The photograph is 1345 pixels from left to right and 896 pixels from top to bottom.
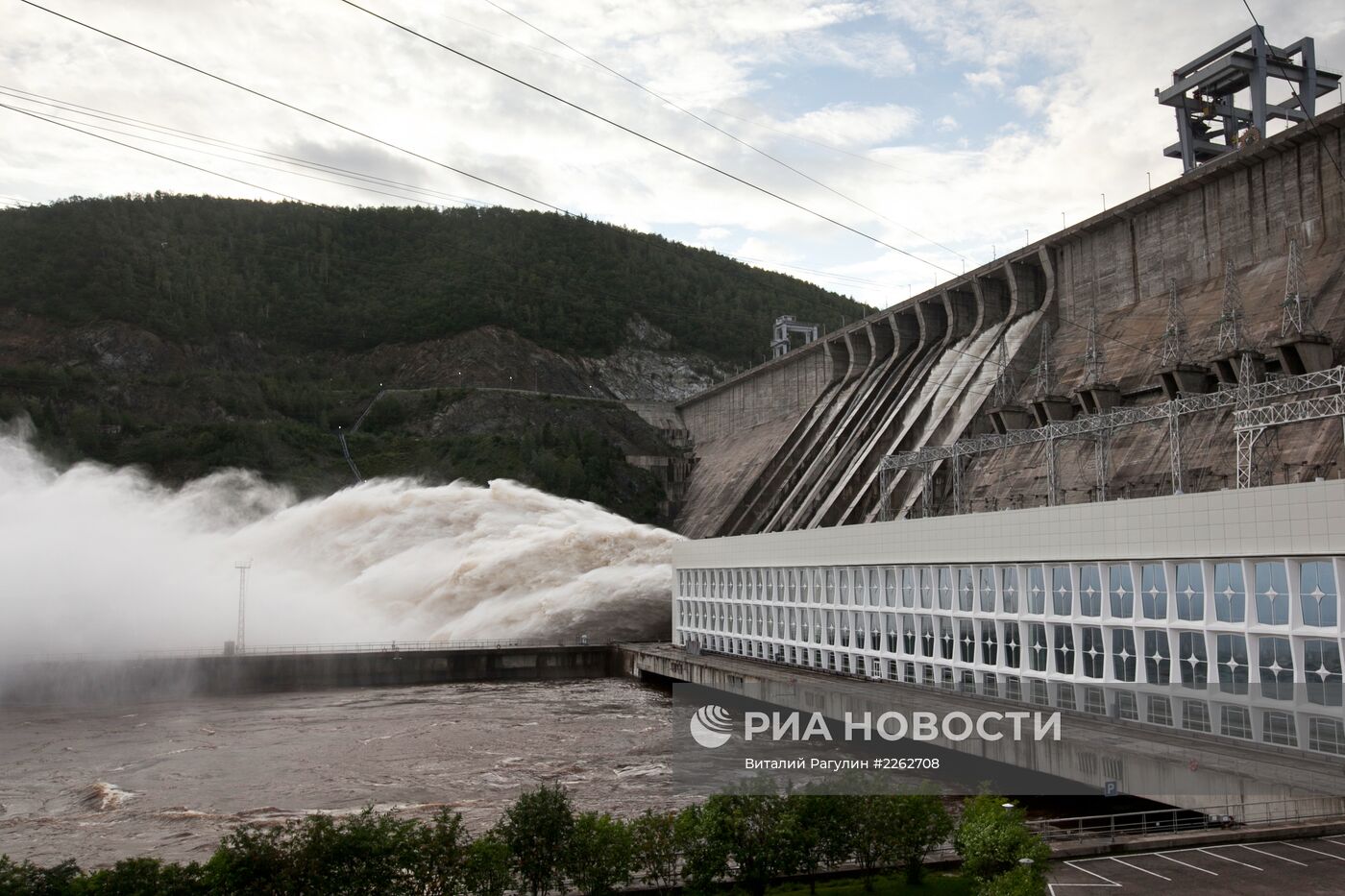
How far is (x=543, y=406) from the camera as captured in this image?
330 feet

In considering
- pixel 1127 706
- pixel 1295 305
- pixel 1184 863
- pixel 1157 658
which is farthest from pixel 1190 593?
pixel 1295 305

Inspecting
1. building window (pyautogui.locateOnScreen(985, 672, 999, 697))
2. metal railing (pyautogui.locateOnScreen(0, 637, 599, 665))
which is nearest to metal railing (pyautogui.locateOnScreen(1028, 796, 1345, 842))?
building window (pyautogui.locateOnScreen(985, 672, 999, 697))

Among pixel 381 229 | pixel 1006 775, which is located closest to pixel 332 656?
pixel 1006 775

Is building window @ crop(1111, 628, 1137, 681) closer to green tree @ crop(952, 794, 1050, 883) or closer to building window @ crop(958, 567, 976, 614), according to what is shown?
building window @ crop(958, 567, 976, 614)

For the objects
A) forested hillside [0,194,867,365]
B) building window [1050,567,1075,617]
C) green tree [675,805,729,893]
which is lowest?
green tree [675,805,729,893]

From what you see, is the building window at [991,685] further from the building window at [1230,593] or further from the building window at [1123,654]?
the building window at [1230,593]

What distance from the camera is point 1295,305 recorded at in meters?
34.4

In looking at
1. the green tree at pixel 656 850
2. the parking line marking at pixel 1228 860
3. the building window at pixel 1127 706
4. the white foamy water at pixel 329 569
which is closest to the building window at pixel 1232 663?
the building window at pixel 1127 706

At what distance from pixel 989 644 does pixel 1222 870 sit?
1361 cm

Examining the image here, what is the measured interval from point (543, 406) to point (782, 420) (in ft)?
93.8

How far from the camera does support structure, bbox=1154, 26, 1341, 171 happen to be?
4694 centimetres

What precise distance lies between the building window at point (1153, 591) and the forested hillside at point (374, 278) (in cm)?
10315

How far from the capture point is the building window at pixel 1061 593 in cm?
2654

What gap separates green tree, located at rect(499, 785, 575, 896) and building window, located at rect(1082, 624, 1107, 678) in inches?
580
